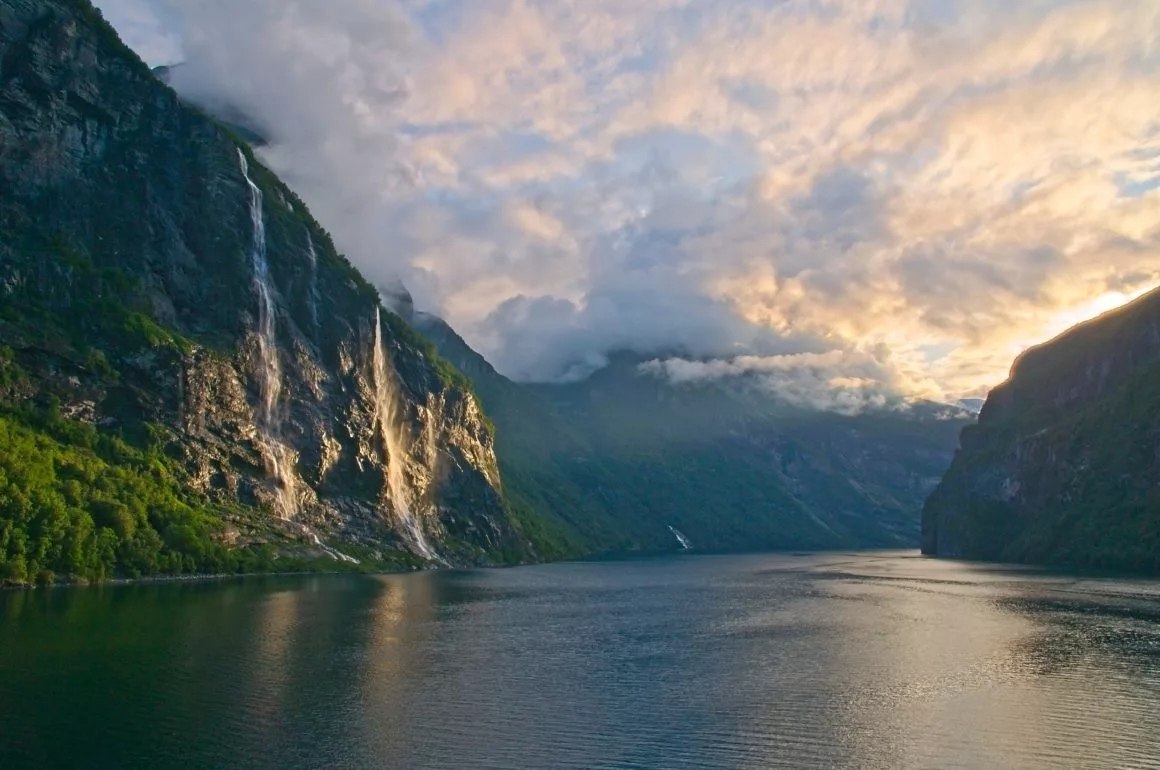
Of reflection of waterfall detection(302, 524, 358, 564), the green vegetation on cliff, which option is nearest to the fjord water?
the green vegetation on cliff

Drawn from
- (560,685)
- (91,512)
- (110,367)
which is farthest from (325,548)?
(560,685)

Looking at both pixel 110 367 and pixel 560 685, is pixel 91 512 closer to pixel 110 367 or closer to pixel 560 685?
pixel 110 367

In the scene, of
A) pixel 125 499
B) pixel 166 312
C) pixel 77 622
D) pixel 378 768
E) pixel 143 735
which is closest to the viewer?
pixel 378 768

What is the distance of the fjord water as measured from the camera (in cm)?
4878

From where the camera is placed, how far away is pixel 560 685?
223ft

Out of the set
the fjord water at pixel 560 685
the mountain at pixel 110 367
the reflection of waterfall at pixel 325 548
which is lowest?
the fjord water at pixel 560 685

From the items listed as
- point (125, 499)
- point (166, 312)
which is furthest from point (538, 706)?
point (166, 312)

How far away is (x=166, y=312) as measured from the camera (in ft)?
612

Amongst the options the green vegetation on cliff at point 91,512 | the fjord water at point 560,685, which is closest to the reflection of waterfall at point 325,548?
the green vegetation on cliff at point 91,512

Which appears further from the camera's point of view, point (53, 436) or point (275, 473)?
point (275, 473)

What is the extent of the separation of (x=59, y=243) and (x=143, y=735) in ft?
510

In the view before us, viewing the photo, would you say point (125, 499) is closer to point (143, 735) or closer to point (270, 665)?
point (270, 665)

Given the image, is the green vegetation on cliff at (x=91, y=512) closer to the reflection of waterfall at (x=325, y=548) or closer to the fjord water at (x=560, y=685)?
the fjord water at (x=560, y=685)

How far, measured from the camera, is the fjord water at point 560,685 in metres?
48.8
